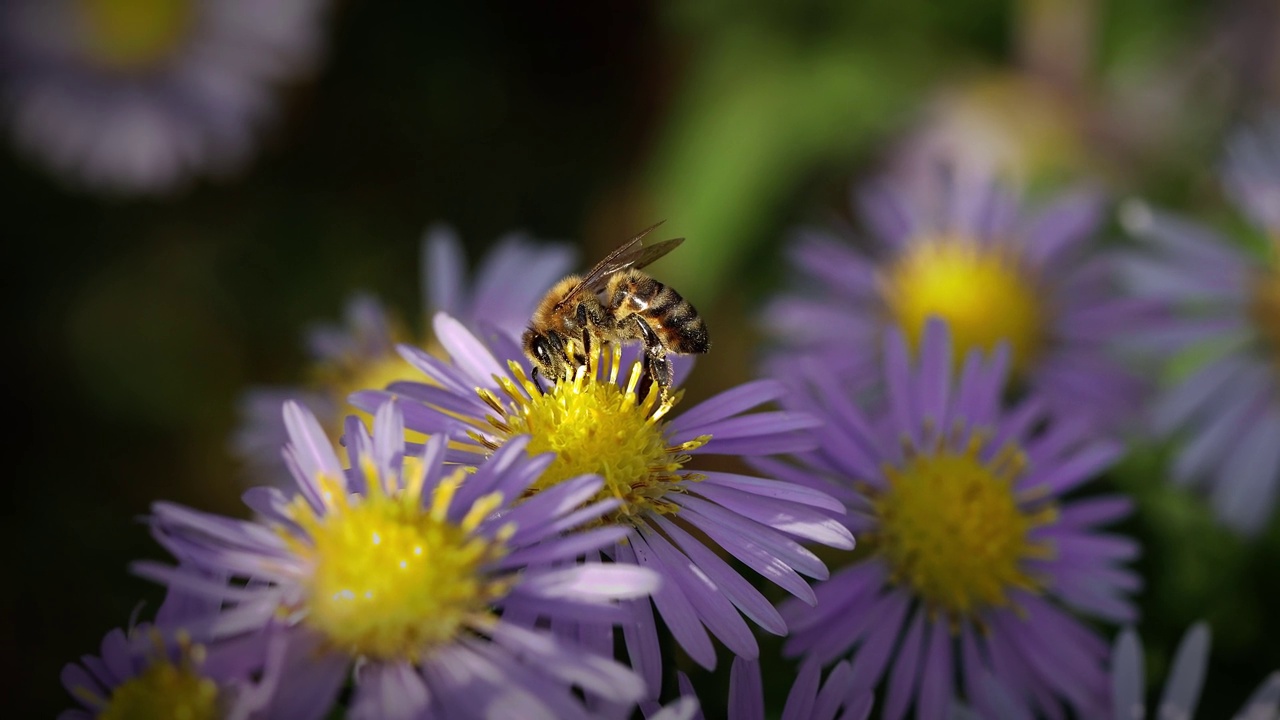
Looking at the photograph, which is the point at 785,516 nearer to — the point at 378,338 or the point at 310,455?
the point at 310,455

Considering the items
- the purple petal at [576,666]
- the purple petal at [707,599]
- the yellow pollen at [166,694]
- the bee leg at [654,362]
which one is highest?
the bee leg at [654,362]

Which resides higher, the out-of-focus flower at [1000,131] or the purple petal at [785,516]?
the out-of-focus flower at [1000,131]

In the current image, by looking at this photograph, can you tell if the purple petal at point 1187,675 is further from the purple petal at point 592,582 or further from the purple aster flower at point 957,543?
the purple petal at point 592,582

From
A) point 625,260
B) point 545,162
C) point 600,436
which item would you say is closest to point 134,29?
point 545,162

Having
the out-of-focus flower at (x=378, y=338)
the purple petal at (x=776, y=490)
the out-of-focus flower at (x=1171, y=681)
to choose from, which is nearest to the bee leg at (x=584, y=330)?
the purple petal at (x=776, y=490)

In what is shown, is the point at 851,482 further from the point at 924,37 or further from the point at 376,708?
the point at 924,37

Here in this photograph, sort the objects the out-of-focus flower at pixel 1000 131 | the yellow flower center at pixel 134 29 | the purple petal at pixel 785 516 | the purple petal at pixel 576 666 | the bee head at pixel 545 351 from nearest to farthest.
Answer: the purple petal at pixel 576 666 < the purple petal at pixel 785 516 < the bee head at pixel 545 351 < the out-of-focus flower at pixel 1000 131 < the yellow flower center at pixel 134 29

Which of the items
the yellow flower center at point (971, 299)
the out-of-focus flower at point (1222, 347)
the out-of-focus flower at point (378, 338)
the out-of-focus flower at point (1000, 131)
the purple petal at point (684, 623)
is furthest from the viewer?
the out-of-focus flower at point (1000, 131)

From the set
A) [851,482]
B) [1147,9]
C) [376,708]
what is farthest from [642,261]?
[1147,9]
